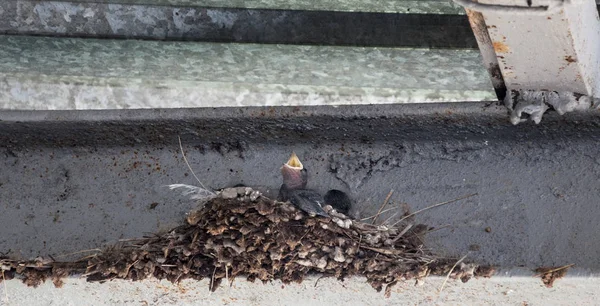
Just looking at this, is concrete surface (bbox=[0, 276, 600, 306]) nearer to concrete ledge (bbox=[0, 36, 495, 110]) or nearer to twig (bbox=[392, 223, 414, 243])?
twig (bbox=[392, 223, 414, 243])

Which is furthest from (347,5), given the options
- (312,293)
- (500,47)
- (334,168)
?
(312,293)

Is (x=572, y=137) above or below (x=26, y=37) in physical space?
below

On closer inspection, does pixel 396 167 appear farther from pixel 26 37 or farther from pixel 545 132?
pixel 26 37

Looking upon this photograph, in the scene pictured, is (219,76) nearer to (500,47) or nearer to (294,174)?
(294,174)

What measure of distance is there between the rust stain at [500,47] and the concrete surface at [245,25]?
0.56 meters

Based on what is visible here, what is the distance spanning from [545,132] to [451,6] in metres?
0.52

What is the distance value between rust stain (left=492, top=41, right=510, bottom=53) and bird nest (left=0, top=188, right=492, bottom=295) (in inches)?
29.7

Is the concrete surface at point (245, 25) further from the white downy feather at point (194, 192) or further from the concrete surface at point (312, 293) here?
the concrete surface at point (312, 293)

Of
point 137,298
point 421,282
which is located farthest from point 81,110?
point 421,282

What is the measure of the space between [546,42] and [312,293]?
126cm

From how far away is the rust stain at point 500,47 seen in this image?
8.16 ft

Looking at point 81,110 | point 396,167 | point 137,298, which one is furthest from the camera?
point 137,298

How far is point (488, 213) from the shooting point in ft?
9.96

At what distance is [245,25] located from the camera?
3.11m
